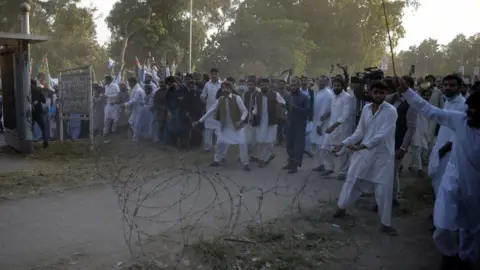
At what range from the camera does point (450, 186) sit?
385cm

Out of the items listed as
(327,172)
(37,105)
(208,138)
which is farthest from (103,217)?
(37,105)

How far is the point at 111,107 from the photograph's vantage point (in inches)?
472

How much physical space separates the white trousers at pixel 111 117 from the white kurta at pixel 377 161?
8.33 meters

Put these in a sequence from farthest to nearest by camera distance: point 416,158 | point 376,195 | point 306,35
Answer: point 306,35, point 416,158, point 376,195

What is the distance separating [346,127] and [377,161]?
293 centimetres

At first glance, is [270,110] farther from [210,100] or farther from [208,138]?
[208,138]

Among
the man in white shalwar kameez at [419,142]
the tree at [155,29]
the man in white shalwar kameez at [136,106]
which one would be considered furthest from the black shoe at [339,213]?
the tree at [155,29]

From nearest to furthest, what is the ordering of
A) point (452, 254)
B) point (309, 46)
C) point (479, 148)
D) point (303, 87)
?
point (479, 148)
point (452, 254)
point (303, 87)
point (309, 46)

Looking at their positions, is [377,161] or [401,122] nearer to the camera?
[377,161]

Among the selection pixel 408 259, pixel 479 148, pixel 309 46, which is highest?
pixel 309 46

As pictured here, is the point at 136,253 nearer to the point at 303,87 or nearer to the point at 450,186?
the point at 450,186

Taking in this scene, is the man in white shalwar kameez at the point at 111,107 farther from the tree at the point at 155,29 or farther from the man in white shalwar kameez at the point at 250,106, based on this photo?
the tree at the point at 155,29

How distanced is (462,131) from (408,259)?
1.45 m

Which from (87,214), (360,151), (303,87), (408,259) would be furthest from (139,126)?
(408,259)
